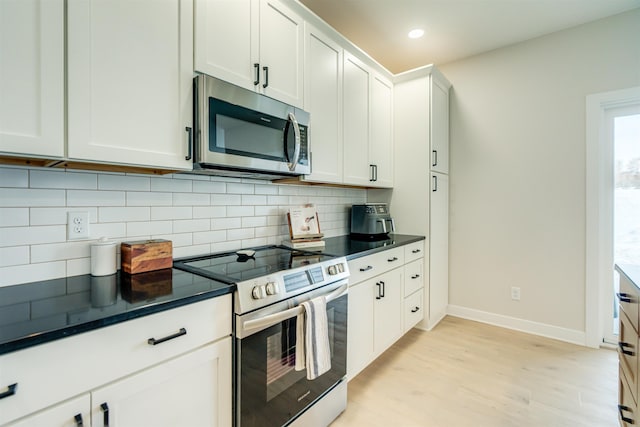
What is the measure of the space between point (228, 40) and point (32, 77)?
2.75ft

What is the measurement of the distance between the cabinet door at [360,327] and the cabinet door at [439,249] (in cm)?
106

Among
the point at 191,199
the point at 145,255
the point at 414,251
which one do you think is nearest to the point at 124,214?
the point at 145,255

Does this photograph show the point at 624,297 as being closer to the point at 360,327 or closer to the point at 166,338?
the point at 360,327

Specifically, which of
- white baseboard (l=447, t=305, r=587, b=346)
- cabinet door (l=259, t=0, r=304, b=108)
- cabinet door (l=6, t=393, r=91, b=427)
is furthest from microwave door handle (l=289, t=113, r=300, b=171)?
white baseboard (l=447, t=305, r=587, b=346)

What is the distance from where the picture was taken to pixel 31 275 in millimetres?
1196

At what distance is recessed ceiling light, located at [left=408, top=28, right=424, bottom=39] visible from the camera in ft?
8.61

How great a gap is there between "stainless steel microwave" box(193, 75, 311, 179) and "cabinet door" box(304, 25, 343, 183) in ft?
0.53

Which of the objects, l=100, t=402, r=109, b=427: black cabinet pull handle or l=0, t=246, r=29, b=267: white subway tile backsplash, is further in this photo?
l=0, t=246, r=29, b=267: white subway tile backsplash

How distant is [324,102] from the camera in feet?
7.04

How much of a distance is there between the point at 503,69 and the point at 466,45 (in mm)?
440

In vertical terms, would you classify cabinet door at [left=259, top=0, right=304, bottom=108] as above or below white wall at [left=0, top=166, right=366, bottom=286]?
above

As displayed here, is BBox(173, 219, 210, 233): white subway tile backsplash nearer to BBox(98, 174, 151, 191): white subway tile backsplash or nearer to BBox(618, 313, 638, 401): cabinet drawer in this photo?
BBox(98, 174, 151, 191): white subway tile backsplash

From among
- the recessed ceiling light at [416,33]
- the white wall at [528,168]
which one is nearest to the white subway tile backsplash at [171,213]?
the recessed ceiling light at [416,33]

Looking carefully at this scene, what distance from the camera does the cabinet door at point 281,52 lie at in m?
1.70
